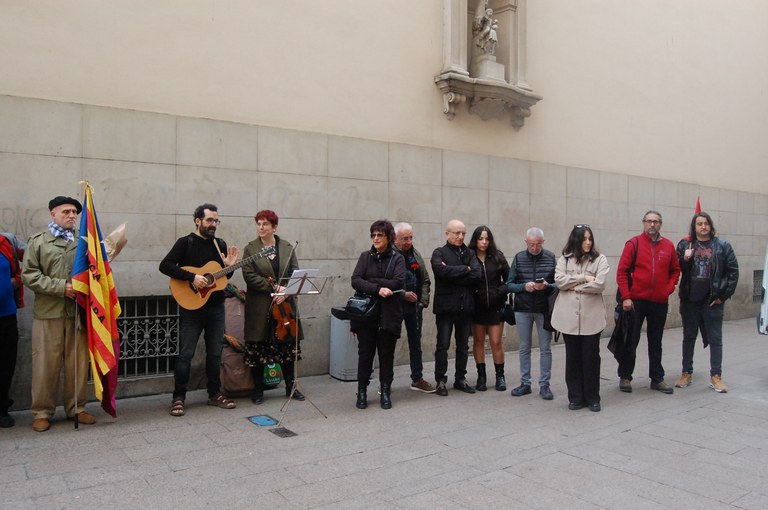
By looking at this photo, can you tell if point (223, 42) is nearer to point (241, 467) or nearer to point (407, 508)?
point (241, 467)

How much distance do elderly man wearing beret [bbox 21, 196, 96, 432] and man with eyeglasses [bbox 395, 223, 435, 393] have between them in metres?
3.11

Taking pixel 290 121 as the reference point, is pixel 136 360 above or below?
below

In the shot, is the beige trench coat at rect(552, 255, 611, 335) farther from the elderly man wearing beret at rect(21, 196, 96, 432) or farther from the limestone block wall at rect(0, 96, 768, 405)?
the elderly man wearing beret at rect(21, 196, 96, 432)

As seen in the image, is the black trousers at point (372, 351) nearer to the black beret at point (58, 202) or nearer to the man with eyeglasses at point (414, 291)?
the man with eyeglasses at point (414, 291)

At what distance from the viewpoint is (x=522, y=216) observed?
10133mm

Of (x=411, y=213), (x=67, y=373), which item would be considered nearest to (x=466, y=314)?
(x=411, y=213)

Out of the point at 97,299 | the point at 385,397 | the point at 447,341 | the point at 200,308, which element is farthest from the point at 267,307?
the point at 447,341

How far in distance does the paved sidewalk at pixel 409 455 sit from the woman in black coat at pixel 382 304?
0.30 m

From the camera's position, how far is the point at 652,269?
7168 mm

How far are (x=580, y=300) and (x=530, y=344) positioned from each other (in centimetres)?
88

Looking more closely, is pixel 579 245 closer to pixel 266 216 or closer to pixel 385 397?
pixel 385 397

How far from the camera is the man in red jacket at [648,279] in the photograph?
7.16m

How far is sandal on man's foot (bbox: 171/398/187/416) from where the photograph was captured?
609 centimetres

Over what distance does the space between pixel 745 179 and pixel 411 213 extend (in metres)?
9.39
